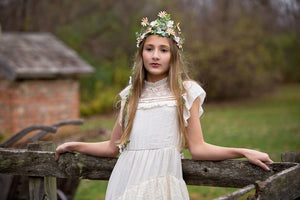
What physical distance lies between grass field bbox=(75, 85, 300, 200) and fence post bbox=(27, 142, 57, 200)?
289 cm

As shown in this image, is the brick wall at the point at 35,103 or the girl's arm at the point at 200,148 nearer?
the girl's arm at the point at 200,148

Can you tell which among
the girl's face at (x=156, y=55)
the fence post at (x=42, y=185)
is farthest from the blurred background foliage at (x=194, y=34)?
the girl's face at (x=156, y=55)

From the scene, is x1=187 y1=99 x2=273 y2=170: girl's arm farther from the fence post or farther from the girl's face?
the fence post

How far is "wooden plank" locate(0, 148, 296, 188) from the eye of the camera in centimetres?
229

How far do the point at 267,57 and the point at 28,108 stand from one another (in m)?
15.0

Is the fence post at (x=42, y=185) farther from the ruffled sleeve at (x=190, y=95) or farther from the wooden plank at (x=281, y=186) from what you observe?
the wooden plank at (x=281, y=186)

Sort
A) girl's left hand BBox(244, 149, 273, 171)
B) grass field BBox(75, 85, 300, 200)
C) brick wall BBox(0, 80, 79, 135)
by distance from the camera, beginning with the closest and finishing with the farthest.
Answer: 1. girl's left hand BBox(244, 149, 273, 171)
2. grass field BBox(75, 85, 300, 200)
3. brick wall BBox(0, 80, 79, 135)

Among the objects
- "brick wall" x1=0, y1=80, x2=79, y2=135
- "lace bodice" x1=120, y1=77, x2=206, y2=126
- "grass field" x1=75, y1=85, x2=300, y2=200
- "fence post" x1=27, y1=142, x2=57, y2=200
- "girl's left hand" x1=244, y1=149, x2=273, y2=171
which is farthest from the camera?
"brick wall" x1=0, y1=80, x2=79, y2=135

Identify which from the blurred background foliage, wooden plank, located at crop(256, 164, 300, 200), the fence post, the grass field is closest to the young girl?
wooden plank, located at crop(256, 164, 300, 200)

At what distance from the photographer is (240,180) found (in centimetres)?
231

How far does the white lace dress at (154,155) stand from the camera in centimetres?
233

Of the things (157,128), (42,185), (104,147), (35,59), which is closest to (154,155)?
(157,128)

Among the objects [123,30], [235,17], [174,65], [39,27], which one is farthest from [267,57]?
[174,65]

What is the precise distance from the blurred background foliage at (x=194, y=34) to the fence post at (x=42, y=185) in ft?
49.8
